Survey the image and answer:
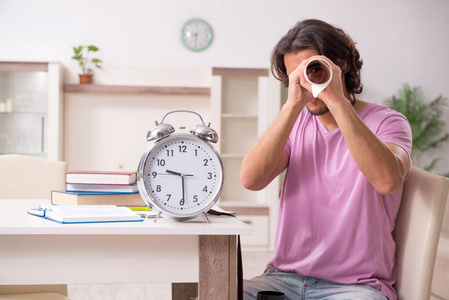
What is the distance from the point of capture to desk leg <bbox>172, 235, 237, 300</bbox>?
1229mm

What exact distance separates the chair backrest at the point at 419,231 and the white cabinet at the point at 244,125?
3.43m

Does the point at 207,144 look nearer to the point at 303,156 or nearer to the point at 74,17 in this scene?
the point at 303,156

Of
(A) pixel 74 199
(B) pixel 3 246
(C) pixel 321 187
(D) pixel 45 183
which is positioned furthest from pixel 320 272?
(D) pixel 45 183

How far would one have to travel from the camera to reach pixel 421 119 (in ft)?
18.0

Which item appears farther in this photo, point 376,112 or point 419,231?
point 376,112

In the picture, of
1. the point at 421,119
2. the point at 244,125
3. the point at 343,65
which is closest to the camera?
the point at 343,65

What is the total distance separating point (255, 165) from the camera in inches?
62.0

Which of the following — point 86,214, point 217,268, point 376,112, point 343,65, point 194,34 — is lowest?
point 217,268

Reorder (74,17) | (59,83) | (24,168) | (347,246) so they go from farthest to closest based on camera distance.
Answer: (74,17)
(59,83)
(24,168)
(347,246)

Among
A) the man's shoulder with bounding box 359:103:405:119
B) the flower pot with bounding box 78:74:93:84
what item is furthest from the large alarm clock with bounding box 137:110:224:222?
the flower pot with bounding box 78:74:93:84

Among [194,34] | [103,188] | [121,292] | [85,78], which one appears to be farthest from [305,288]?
[194,34]

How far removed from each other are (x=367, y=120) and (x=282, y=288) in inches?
20.3

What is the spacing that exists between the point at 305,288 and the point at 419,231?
329mm

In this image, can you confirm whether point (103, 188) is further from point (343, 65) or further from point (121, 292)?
point (121, 292)
